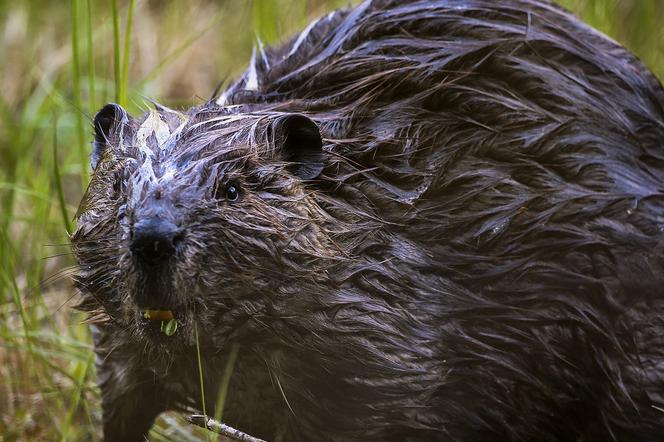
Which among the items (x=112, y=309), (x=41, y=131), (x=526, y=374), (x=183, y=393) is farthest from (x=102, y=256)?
(x=41, y=131)

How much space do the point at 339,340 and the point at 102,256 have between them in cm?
69

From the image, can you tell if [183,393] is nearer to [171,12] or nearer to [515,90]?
[515,90]

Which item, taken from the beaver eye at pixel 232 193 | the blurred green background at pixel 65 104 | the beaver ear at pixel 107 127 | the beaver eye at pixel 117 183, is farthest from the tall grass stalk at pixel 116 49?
the beaver eye at pixel 232 193

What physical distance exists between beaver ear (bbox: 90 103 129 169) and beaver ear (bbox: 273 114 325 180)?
47 cm

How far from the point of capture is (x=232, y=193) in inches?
125

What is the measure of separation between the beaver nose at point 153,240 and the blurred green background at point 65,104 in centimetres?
57

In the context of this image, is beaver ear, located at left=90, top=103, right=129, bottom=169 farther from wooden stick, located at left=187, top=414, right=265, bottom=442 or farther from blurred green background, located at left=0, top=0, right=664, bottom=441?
wooden stick, located at left=187, top=414, right=265, bottom=442

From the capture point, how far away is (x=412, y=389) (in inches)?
131

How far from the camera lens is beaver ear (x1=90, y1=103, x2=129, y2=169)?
11.3 ft

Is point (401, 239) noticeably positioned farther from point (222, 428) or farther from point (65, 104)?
point (65, 104)

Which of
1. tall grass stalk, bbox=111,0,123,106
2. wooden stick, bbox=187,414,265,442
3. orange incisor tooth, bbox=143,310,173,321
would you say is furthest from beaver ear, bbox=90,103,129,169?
wooden stick, bbox=187,414,265,442

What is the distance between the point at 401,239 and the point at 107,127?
95 centimetres

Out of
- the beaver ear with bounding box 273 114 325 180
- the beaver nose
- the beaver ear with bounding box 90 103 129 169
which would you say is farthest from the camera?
the beaver ear with bounding box 90 103 129 169

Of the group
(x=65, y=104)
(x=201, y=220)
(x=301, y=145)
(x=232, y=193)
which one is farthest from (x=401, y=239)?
(x=65, y=104)
